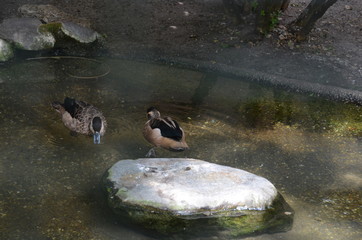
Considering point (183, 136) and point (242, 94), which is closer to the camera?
point (183, 136)

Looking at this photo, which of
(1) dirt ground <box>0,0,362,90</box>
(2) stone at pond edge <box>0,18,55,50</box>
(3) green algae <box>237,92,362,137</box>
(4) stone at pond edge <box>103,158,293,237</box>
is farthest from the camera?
(2) stone at pond edge <box>0,18,55,50</box>

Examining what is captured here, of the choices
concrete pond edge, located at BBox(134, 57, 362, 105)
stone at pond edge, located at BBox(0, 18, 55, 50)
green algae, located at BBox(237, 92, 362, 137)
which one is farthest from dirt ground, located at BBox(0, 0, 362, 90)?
stone at pond edge, located at BBox(0, 18, 55, 50)

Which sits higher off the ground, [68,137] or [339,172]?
[339,172]

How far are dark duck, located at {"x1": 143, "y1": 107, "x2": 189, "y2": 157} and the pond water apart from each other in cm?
14

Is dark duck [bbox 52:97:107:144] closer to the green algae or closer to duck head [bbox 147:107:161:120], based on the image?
duck head [bbox 147:107:161:120]

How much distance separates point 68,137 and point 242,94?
292 cm

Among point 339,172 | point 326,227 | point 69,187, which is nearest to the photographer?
point 326,227

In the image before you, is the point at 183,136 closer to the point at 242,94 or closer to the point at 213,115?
the point at 213,115

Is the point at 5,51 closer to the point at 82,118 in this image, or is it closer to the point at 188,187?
the point at 82,118

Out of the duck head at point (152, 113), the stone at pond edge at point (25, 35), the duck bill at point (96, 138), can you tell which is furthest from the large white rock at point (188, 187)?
the stone at pond edge at point (25, 35)

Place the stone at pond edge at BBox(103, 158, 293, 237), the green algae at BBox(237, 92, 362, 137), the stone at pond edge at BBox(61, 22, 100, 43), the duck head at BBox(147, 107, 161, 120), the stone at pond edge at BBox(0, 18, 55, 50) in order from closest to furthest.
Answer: the stone at pond edge at BBox(103, 158, 293, 237)
the duck head at BBox(147, 107, 161, 120)
the green algae at BBox(237, 92, 362, 137)
the stone at pond edge at BBox(0, 18, 55, 50)
the stone at pond edge at BBox(61, 22, 100, 43)

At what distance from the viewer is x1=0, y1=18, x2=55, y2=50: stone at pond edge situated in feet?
30.0

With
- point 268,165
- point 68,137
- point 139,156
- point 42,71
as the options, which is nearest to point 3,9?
point 42,71

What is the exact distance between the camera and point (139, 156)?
647 cm
